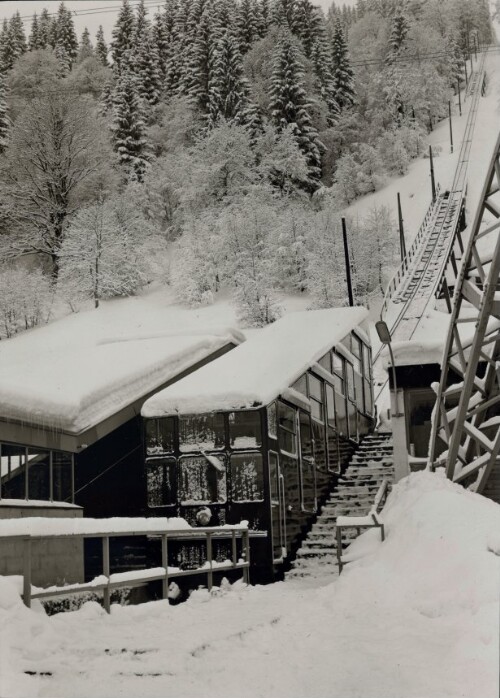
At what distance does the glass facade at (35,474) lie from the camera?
488 inches

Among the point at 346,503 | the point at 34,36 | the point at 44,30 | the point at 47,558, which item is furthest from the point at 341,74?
the point at 47,558

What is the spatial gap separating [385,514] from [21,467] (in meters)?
5.88

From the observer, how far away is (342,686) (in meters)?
4.79

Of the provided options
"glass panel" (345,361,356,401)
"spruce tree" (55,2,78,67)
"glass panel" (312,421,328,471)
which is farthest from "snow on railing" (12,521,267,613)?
"spruce tree" (55,2,78,67)

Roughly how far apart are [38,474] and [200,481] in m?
2.76

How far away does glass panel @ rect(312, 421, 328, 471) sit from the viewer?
626 inches

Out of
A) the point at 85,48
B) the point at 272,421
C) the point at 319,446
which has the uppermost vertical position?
the point at 85,48

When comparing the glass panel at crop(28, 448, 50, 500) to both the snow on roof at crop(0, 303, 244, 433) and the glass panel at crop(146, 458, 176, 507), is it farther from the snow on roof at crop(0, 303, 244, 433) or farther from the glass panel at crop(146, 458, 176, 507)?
the glass panel at crop(146, 458, 176, 507)

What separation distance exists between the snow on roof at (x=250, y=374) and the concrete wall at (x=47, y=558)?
3.00 metres

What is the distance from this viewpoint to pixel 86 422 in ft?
44.0

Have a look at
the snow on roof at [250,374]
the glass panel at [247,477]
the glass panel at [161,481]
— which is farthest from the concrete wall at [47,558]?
the snow on roof at [250,374]

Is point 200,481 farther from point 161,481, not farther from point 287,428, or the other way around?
point 287,428

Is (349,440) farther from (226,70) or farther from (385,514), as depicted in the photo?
(226,70)

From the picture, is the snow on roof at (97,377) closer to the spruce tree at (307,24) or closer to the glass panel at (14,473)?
the glass panel at (14,473)
